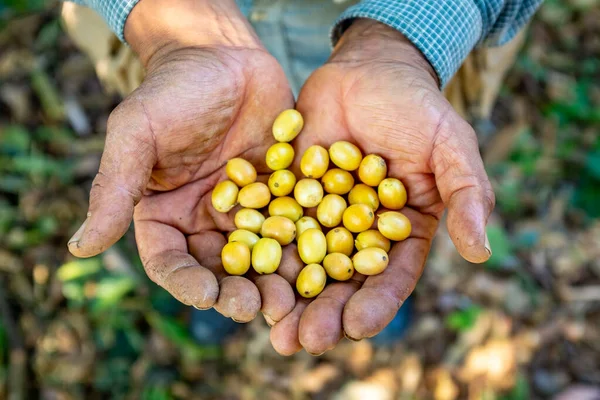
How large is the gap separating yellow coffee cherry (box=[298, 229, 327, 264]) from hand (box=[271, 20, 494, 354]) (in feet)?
0.57

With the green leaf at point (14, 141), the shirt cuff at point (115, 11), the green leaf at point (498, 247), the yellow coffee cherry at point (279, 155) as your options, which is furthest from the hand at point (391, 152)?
the green leaf at point (14, 141)

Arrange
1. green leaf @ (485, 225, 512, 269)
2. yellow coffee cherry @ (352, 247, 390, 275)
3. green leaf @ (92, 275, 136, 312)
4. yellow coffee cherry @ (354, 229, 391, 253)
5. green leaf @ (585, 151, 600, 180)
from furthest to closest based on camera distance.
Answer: green leaf @ (585, 151, 600, 180), green leaf @ (485, 225, 512, 269), green leaf @ (92, 275, 136, 312), yellow coffee cherry @ (354, 229, 391, 253), yellow coffee cherry @ (352, 247, 390, 275)

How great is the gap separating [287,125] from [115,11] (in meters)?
1.02

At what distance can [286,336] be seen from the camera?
2.20 meters

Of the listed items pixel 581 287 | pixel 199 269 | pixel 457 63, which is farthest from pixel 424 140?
pixel 581 287

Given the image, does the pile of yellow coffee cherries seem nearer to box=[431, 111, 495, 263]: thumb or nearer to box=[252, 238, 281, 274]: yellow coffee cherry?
box=[252, 238, 281, 274]: yellow coffee cherry

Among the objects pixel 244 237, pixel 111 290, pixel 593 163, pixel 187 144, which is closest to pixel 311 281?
pixel 244 237

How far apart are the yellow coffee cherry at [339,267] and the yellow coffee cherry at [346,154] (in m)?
0.48

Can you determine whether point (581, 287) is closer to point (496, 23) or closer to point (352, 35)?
point (496, 23)

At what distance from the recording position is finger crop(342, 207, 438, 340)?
2.14 meters

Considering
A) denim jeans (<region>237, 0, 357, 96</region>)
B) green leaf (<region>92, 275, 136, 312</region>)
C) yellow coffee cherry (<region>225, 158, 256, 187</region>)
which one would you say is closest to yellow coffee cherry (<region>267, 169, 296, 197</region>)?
yellow coffee cherry (<region>225, 158, 256, 187</region>)

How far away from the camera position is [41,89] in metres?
4.80

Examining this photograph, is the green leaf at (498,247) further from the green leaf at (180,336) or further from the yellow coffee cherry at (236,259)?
the yellow coffee cherry at (236,259)

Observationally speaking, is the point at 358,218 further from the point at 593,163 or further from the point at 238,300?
the point at 593,163
